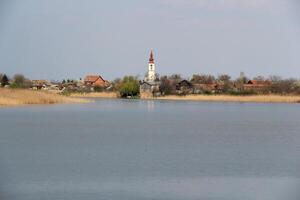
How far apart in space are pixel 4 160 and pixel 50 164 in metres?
0.90

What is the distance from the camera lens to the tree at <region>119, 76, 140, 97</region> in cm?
5497

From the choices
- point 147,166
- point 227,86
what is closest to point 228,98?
point 227,86

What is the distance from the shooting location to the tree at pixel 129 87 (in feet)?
180

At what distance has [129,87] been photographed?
5491 centimetres

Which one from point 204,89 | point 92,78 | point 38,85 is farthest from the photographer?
point 92,78

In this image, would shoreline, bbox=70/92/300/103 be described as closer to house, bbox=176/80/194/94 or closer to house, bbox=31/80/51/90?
house, bbox=176/80/194/94

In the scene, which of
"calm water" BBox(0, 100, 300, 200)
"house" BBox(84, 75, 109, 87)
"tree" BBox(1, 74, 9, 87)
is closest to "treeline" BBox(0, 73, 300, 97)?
"tree" BBox(1, 74, 9, 87)

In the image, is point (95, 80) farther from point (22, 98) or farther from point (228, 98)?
point (22, 98)

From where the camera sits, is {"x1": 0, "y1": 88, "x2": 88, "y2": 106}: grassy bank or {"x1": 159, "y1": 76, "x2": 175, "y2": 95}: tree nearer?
{"x1": 0, "y1": 88, "x2": 88, "y2": 106}: grassy bank

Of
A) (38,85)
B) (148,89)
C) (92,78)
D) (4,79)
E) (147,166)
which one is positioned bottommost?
(147,166)

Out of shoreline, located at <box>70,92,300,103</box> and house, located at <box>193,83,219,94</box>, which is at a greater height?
house, located at <box>193,83,219,94</box>

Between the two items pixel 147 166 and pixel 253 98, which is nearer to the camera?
pixel 147 166

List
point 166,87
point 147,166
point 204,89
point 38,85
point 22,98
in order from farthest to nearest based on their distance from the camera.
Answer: point 38,85, point 166,87, point 204,89, point 22,98, point 147,166

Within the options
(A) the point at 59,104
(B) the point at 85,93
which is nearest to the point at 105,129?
(A) the point at 59,104
